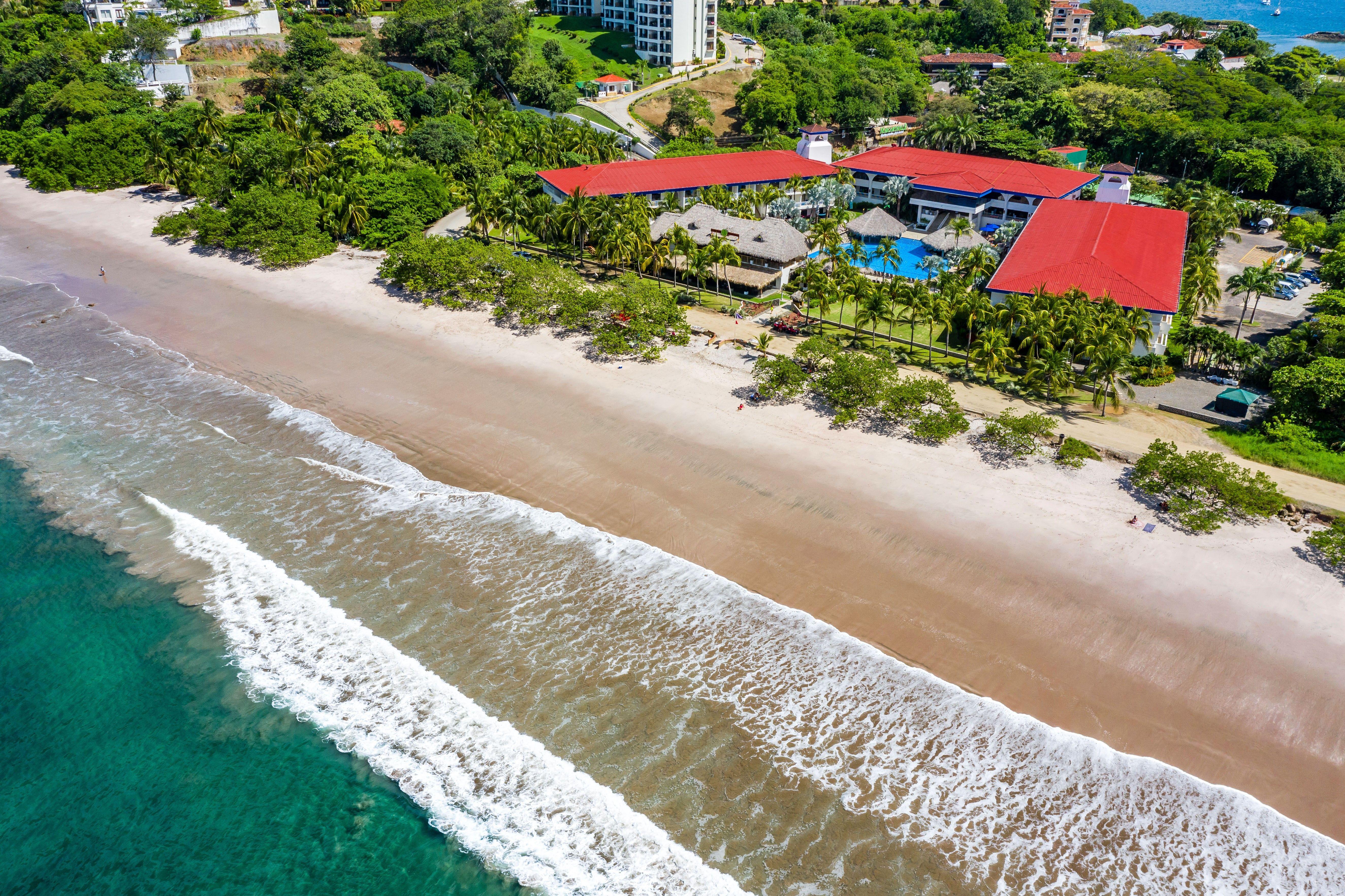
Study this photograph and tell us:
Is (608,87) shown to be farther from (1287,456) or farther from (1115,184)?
(1287,456)

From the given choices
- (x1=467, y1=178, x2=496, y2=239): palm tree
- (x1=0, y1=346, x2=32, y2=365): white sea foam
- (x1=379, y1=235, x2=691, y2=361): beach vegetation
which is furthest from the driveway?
(x1=0, y1=346, x2=32, y2=365): white sea foam

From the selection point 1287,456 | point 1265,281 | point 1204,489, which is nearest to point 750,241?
point 1265,281

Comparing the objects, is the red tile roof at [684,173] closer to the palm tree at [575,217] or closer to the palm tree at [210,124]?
the palm tree at [575,217]

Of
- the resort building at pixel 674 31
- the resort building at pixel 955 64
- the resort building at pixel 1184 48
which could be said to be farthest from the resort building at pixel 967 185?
the resort building at pixel 1184 48

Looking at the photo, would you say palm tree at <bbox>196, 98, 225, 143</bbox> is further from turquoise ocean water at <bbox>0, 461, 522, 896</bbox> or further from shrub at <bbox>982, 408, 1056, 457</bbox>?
shrub at <bbox>982, 408, 1056, 457</bbox>

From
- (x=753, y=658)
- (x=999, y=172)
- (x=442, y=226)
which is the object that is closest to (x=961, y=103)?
(x=999, y=172)
